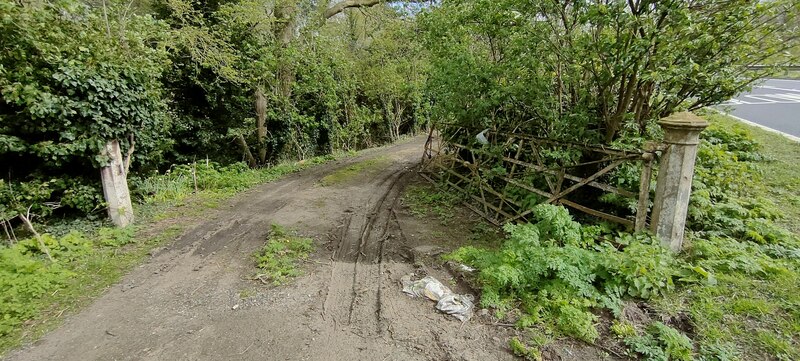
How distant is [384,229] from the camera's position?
213 inches

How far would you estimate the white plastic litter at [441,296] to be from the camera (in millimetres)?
3178

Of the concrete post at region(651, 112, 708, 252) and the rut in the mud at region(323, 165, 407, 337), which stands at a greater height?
the concrete post at region(651, 112, 708, 252)

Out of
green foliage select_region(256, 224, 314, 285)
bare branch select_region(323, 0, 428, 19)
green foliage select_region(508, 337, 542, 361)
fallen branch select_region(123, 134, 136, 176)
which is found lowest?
green foliage select_region(508, 337, 542, 361)

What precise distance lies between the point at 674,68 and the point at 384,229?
13.4 ft

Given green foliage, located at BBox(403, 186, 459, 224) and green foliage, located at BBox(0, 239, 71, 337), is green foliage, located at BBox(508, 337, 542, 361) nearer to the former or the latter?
green foliage, located at BBox(403, 186, 459, 224)

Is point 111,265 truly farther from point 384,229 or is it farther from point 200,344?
point 384,229

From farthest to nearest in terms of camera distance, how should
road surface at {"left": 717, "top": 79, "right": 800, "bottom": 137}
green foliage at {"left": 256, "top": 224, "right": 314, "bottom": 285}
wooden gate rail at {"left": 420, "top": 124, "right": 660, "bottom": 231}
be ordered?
road surface at {"left": 717, "top": 79, "right": 800, "bottom": 137}
green foliage at {"left": 256, "top": 224, "right": 314, "bottom": 285}
wooden gate rail at {"left": 420, "top": 124, "right": 660, "bottom": 231}

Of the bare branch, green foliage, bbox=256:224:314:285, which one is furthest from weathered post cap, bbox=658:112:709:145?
the bare branch

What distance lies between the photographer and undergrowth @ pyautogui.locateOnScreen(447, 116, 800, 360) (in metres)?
2.58

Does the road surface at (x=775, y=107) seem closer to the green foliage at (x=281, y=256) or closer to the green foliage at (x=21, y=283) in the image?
the green foliage at (x=281, y=256)

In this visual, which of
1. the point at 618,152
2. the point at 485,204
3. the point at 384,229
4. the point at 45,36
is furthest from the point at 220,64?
the point at 618,152

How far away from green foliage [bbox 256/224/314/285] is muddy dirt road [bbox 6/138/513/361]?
0.44 ft

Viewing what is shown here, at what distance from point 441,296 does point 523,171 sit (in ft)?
10.5

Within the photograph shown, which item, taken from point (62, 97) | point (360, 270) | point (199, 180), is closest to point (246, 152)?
point (199, 180)
